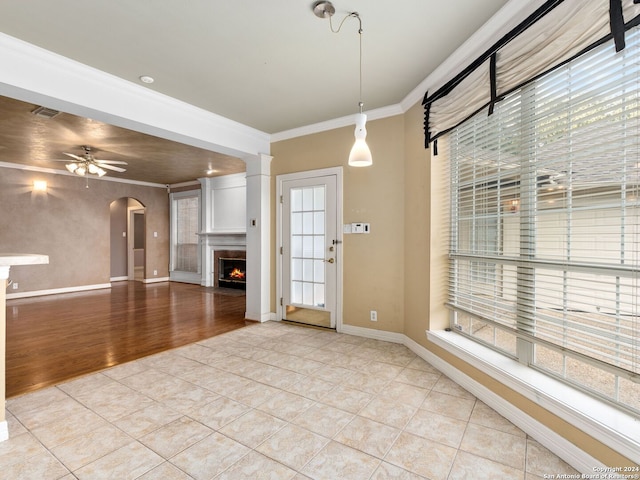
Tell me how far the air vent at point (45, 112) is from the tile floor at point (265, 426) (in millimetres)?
2877

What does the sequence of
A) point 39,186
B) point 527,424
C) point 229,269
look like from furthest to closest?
point 229,269, point 39,186, point 527,424

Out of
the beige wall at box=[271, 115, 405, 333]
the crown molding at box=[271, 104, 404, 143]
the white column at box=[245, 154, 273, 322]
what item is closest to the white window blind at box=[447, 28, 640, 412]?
the beige wall at box=[271, 115, 405, 333]

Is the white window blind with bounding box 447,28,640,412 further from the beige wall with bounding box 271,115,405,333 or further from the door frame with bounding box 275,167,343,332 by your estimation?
the door frame with bounding box 275,167,343,332

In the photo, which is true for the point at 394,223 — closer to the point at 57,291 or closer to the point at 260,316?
the point at 260,316

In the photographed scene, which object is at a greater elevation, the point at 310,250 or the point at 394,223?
the point at 394,223

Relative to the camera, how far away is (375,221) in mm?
3787

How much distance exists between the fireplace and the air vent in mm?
4453

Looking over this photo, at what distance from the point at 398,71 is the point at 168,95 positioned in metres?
2.32

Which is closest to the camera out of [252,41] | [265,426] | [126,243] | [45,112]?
[265,426]

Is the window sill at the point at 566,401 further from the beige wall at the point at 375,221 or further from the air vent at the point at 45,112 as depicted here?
the air vent at the point at 45,112

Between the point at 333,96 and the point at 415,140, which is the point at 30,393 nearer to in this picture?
the point at 333,96

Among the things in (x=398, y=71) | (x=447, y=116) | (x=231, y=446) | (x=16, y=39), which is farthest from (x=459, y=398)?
(x=16, y=39)

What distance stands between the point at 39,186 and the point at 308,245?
6.07 metres

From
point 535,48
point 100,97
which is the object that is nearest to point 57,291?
point 100,97
